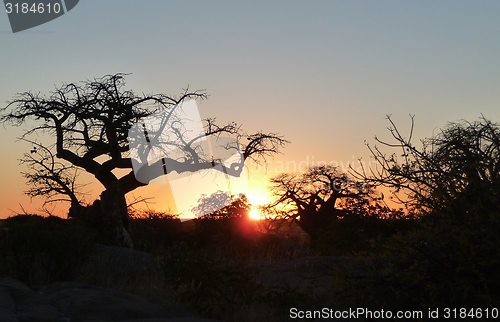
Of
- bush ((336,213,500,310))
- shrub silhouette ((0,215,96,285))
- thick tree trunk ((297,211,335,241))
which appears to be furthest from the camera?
thick tree trunk ((297,211,335,241))

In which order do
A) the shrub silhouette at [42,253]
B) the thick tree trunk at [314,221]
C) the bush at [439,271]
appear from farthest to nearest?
the thick tree trunk at [314,221]
the shrub silhouette at [42,253]
the bush at [439,271]

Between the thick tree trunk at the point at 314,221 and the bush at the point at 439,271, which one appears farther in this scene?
the thick tree trunk at the point at 314,221

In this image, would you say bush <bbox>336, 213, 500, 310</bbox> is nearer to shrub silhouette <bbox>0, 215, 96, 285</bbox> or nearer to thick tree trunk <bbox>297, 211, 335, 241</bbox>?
shrub silhouette <bbox>0, 215, 96, 285</bbox>

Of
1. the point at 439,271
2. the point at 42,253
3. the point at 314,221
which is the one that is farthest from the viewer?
the point at 314,221

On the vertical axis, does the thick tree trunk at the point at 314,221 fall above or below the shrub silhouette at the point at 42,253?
above

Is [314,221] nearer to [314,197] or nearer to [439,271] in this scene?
[314,197]

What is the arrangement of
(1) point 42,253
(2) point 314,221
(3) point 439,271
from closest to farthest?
(3) point 439,271, (1) point 42,253, (2) point 314,221

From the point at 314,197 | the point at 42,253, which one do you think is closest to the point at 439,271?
the point at 42,253

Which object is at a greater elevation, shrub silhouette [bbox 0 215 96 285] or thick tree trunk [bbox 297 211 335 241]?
thick tree trunk [bbox 297 211 335 241]

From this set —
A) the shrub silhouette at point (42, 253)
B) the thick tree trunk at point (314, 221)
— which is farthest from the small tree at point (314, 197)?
the shrub silhouette at point (42, 253)

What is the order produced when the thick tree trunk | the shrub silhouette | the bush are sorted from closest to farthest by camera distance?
1. the bush
2. the shrub silhouette
3. the thick tree trunk

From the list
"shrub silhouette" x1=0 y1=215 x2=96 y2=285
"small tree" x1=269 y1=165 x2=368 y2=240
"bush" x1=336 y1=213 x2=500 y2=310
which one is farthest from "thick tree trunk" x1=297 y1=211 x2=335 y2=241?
"bush" x1=336 y1=213 x2=500 y2=310

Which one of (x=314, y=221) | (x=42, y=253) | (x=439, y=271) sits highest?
(x=314, y=221)

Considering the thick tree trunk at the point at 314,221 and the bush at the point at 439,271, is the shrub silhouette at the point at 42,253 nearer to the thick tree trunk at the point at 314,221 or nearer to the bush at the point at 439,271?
the bush at the point at 439,271
